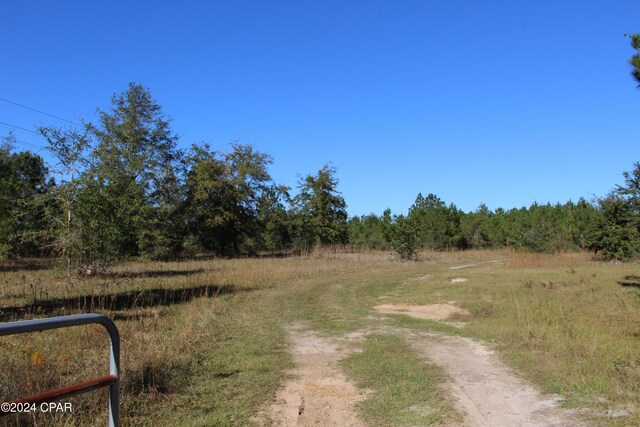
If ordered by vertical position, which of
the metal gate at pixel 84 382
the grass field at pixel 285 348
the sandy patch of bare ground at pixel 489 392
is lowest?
the sandy patch of bare ground at pixel 489 392

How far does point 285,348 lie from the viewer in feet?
26.8

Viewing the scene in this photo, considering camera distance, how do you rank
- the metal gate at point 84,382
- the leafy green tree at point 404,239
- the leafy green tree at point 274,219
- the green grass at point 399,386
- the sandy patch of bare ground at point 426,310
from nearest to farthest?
the metal gate at point 84,382
the green grass at point 399,386
the sandy patch of bare ground at point 426,310
the leafy green tree at point 404,239
the leafy green tree at point 274,219

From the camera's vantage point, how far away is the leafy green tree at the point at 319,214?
43719 mm

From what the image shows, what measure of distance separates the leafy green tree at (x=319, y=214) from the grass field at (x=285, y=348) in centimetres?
2776

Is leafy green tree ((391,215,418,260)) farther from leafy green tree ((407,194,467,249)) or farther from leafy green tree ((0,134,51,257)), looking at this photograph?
leafy green tree ((0,134,51,257))

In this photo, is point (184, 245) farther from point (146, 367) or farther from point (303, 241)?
point (146, 367)

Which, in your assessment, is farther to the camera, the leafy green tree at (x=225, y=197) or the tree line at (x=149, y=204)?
the leafy green tree at (x=225, y=197)

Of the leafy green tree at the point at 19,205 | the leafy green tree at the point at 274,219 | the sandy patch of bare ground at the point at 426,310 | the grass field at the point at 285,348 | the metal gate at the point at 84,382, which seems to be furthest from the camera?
the leafy green tree at the point at 274,219

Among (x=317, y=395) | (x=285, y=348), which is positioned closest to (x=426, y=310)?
(x=285, y=348)

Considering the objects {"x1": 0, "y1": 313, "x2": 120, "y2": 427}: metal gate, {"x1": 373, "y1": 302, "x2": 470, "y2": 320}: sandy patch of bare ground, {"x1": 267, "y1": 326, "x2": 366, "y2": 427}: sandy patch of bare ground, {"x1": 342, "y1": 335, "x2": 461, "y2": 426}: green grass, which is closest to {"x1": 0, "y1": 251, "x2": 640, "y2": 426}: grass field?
{"x1": 342, "y1": 335, "x2": 461, "y2": 426}: green grass

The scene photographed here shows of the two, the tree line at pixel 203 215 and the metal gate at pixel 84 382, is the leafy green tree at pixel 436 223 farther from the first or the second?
the metal gate at pixel 84 382

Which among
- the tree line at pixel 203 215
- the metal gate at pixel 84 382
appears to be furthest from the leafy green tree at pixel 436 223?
the metal gate at pixel 84 382

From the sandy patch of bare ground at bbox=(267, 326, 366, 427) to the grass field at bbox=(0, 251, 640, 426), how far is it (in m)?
0.16

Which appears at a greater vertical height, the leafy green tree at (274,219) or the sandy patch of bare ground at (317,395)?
the leafy green tree at (274,219)
